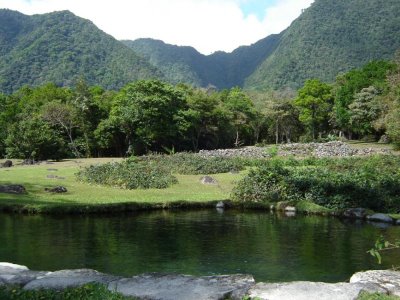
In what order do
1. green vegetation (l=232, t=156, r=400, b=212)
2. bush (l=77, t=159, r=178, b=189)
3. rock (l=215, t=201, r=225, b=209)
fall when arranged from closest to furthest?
green vegetation (l=232, t=156, r=400, b=212)
rock (l=215, t=201, r=225, b=209)
bush (l=77, t=159, r=178, b=189)

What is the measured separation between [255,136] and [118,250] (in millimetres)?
75633

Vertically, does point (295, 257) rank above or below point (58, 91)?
below

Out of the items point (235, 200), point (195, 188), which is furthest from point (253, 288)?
point (195, 188)

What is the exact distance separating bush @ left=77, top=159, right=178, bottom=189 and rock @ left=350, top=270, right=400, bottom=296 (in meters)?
21.2

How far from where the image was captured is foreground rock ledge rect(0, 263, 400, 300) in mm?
8484

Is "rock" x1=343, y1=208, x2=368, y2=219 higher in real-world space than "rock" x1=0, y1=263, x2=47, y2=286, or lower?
lower

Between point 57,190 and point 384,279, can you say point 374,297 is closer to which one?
point 384,279

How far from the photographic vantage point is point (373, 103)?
202 ft

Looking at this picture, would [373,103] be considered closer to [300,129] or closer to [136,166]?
[300,129]

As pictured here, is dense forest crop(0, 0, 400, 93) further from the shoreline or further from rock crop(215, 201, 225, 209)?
rock crop(215, 201, 225, 209)

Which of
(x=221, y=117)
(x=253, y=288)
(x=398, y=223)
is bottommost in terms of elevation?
(x=398, y=223)

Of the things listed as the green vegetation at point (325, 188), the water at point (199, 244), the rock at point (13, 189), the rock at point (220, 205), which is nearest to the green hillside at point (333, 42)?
the green vegetation at point (325, 188)

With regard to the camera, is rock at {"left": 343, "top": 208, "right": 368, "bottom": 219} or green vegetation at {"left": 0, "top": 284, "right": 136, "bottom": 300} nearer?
green vegetation at {"left": 0, "top": 284, "right": 136, "bottom": 300}

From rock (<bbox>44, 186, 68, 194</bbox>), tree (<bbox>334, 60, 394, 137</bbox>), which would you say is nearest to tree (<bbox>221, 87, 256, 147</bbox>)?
tree (<bbox>334, 60, 394, 137</bbox>)
